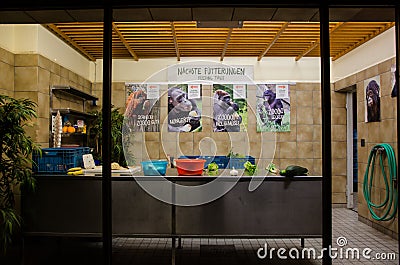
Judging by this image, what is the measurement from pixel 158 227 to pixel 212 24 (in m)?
2.30

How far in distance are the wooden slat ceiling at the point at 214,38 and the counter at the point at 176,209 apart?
2123 mm

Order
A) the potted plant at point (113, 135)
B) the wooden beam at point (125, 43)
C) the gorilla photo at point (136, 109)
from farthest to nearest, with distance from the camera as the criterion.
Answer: the potted plant at point (113, 135) < the wooden beam at point (125, 43) < the gorilla photo at point (136, 109)

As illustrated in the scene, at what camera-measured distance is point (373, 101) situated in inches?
193

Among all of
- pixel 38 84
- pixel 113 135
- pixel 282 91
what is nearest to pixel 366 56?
pixel 282 91

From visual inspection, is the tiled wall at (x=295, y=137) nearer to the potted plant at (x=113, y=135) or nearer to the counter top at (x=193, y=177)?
the potted plant at (x=113, y=135)

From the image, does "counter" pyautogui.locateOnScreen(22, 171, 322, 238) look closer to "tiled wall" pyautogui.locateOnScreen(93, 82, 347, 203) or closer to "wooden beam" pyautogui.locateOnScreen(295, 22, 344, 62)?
"wooden beam" pyautogui.locateOnScreen(295, 22, 344, 62)

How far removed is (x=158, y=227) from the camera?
3404mm

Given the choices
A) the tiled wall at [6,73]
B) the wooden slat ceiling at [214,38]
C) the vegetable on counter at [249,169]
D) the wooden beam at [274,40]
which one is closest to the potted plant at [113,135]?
the wooden slat ceiling at [214,38]

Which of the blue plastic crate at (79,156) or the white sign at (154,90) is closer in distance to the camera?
the blue plastic crate at (79,156)

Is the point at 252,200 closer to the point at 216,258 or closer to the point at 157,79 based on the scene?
the point at 216,258

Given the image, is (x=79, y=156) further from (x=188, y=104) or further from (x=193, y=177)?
(x=188, y=104)

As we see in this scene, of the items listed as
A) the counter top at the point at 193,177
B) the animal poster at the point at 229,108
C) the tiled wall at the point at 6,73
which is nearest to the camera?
the counter top at the point at 193,177

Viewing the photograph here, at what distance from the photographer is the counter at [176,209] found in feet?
11.0

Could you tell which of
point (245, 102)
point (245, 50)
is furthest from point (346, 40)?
point (245, 102)
